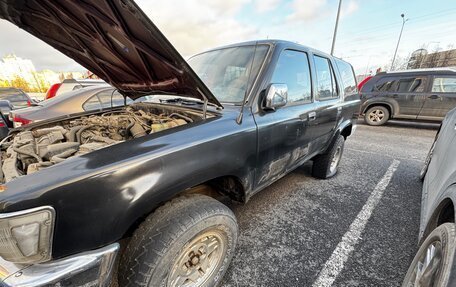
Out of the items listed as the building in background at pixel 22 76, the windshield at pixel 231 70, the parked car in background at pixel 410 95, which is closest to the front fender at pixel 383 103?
the parked car in background at pixel 410 95

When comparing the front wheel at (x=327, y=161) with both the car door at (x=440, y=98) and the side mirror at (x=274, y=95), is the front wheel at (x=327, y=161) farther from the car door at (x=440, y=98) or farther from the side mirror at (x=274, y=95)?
the car door at (x=440, y=98)

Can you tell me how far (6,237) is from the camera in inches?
37.3

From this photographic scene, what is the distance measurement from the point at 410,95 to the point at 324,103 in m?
7.17

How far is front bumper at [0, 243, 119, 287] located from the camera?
0.96 m

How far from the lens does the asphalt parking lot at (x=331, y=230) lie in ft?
6.15

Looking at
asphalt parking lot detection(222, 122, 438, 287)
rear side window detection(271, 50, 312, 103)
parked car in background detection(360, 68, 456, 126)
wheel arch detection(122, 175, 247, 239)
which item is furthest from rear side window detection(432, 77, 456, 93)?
wheel arch detection(122, 175, 247, 239)

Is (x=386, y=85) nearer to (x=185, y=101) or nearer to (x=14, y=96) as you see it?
(x=185, y=101)

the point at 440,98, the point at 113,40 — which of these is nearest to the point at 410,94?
the point at 440,98

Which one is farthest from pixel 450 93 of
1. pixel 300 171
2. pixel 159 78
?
pixel 159 78

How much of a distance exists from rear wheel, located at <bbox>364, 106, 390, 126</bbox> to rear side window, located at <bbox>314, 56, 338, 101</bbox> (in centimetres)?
660

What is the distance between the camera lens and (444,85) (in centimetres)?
718

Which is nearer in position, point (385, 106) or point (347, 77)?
point (347, 77)

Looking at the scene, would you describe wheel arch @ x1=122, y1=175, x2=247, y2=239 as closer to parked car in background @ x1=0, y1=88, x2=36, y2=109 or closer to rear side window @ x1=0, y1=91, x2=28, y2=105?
parked car in background @ x1=0, y1=88, x2=36, y2=109

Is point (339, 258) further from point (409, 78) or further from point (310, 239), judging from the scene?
point (409, 78)
